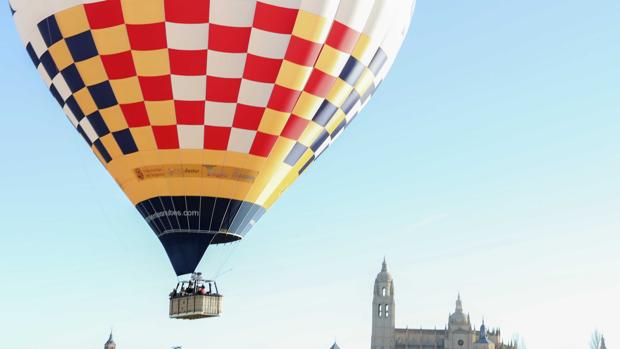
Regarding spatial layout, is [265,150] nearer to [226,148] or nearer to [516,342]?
[226,148]

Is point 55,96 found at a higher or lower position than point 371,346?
higher

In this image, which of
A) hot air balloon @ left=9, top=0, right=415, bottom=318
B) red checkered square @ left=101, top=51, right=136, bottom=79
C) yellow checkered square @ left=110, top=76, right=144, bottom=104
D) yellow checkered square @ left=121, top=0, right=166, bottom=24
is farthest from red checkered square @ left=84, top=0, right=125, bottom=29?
yellow checkered square @ left=110, top=76, right=144, bottom=104

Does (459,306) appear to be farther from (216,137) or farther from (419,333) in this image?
(216,137)

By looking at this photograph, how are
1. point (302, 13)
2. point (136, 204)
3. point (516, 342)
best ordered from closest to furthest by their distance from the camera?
point (302, 13) < point (136, 204) < point (516, 342)

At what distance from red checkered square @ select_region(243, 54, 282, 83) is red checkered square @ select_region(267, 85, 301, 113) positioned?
226 mm

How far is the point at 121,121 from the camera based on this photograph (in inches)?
579

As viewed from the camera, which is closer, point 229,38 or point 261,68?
point 229,38

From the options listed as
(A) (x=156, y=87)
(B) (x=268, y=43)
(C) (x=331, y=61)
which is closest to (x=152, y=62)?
(A) (x=156, y=87)

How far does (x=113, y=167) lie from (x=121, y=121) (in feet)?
3.10

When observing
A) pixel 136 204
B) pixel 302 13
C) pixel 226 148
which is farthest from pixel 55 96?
pixel 302 13

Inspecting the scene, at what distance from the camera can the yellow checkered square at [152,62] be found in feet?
46.3

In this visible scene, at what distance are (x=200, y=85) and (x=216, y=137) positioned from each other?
2.95 ft

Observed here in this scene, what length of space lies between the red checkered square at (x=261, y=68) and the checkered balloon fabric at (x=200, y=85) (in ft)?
0.06

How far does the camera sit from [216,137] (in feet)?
47.5
